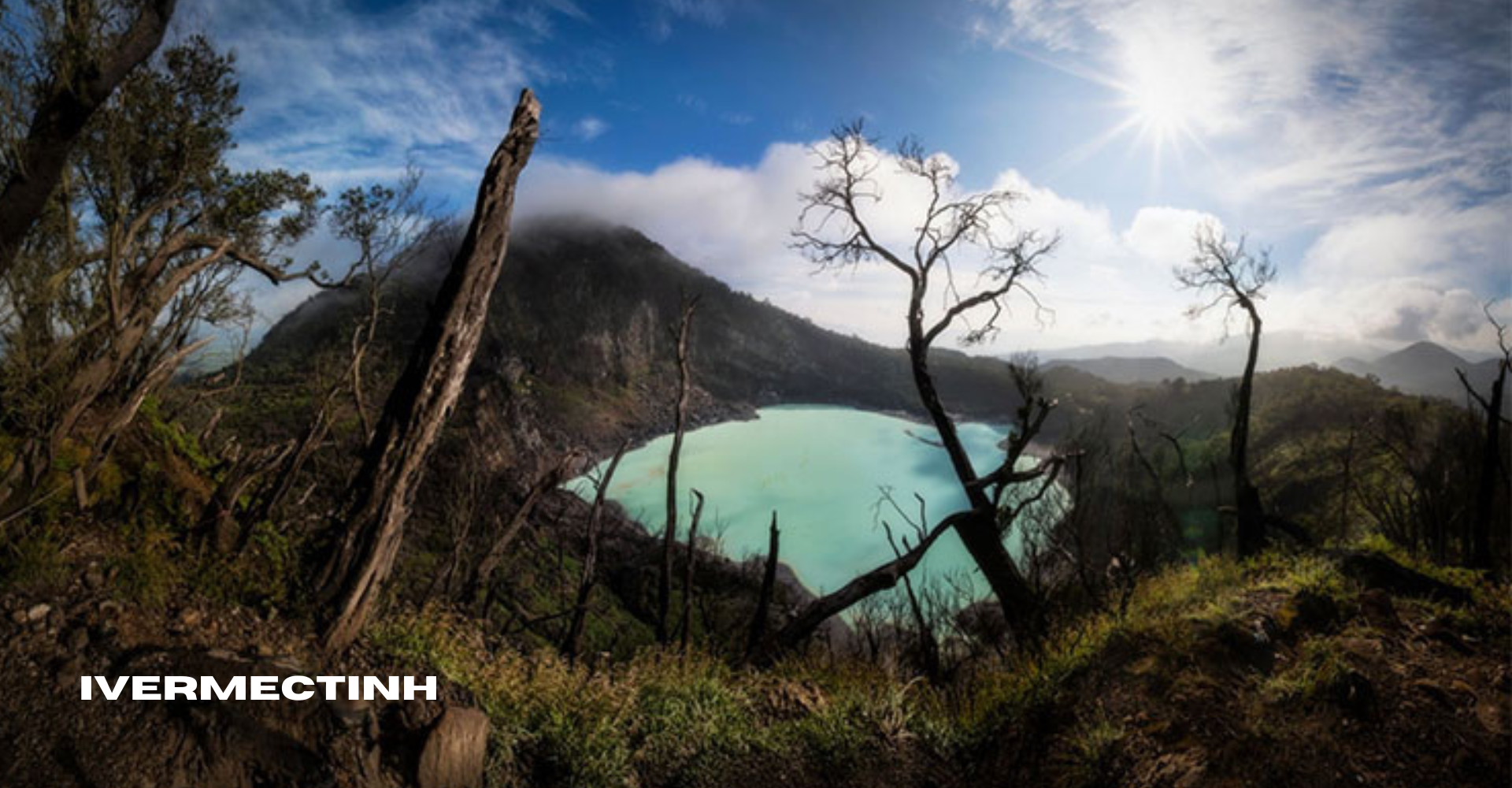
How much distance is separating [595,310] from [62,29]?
11416 cm

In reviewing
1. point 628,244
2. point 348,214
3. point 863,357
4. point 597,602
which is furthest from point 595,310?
point 348,214

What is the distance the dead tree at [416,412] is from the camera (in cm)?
471

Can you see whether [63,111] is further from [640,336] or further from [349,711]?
[640,336]

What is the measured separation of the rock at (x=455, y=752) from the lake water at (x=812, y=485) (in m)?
42.9

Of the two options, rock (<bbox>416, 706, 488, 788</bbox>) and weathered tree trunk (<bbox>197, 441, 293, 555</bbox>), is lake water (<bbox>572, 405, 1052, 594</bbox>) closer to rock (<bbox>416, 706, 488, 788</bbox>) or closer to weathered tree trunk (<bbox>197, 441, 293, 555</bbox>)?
weathered tree trunk (<bbox>197, 441, 293, 555</bbox>)

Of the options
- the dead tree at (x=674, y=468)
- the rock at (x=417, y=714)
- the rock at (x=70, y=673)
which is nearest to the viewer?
the rock at (x=70, y=673)

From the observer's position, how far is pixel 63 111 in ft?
20.7

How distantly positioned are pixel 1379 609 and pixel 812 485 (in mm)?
76701

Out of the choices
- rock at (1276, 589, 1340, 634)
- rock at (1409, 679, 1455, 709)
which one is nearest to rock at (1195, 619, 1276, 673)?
rock at (1276, 589, 1340, 634)

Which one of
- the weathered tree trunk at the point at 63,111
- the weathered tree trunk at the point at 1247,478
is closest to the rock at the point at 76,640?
the weathered tree trunk at the point at 63,111

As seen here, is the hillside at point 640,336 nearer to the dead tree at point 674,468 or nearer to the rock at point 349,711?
the dead tree at point 674,468

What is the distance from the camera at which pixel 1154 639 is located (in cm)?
691

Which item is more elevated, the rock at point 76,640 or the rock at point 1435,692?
the rock at point 76,640

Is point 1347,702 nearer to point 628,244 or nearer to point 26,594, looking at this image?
point 26,594
